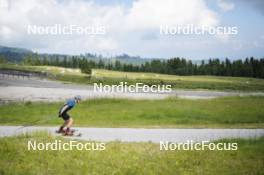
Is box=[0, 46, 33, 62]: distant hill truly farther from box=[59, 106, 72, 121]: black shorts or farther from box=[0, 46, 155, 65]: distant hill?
box=[59, 106, 72, 121]: black shorts

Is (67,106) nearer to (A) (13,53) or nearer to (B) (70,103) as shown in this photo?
(B) (70,103)

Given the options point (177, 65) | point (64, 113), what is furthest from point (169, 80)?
point (64, 113)

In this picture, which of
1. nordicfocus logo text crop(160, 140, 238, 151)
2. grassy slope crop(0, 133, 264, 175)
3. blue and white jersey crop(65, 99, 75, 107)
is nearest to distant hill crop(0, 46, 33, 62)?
blue and white jersey crop(65, 99, 75, 107)

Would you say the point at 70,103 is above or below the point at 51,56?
below

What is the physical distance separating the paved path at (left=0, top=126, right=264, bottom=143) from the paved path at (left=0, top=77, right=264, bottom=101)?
2.75ft

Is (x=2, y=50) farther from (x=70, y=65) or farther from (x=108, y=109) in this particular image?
(x=108, y=109)

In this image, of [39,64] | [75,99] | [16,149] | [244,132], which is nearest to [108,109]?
[75,99]

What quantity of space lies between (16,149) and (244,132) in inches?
236

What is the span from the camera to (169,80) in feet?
31.1

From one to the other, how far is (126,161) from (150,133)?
2838mm

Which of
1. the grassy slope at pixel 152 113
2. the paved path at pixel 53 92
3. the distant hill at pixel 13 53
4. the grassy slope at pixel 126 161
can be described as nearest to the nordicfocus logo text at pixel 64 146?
the grassy slope at pixel 126 161

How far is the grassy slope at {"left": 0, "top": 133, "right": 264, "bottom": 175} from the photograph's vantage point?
7109 millimetres

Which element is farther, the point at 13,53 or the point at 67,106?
the point at 13,53

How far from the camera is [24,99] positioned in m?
9.94
